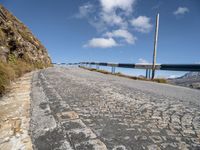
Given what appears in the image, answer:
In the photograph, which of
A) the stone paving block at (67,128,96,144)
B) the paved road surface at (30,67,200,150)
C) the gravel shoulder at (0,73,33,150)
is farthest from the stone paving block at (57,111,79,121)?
the stone paving block at (67,128,96,144)

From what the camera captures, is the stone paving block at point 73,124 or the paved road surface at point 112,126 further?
the stone paving block at point 73,124

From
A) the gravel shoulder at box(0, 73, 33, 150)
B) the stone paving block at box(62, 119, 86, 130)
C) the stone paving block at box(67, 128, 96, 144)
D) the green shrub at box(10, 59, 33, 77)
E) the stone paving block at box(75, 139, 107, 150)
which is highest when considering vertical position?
the green shrub at box(10, 59, 33, 77)

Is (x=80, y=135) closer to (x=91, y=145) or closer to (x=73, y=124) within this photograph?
(x=91, y=145)

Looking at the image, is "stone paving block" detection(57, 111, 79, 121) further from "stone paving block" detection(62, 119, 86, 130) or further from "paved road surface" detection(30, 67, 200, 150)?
"stone paving block" detection(62, 119, 86, 130)

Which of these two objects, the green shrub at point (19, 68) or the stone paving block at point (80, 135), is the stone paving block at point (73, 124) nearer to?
the stone paving block at point (80, 135)

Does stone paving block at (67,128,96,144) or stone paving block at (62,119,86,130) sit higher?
stone paving block at (62,119,86,130)

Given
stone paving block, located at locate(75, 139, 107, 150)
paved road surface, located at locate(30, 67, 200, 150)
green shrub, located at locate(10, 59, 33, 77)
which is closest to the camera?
stone paving block, located at locate(75, 139, 107, 150)

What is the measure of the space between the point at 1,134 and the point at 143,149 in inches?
84.9

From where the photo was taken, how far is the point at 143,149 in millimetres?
2795

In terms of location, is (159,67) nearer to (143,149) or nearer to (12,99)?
(12,99)

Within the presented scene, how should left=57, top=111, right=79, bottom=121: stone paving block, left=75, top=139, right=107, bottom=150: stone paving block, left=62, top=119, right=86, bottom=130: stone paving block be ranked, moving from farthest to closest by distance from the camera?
left=57, top=111, right=79, bottom=121: stone paving block < left=62, top=119, right=86, bottom=130: stone paving block < left=75, top=139, right=107, bottom=150: stone paving block

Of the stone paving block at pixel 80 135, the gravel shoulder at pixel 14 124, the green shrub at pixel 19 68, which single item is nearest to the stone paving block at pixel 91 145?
the stone paving block at pixel 80 135

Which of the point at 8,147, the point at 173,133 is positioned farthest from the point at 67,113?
the point at 173,133

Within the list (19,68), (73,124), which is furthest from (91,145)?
(19,68)
